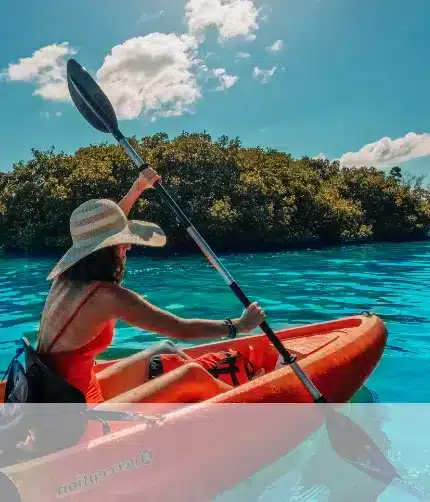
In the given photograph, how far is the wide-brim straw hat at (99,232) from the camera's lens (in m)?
2.66

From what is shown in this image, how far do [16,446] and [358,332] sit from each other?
2.97 metres

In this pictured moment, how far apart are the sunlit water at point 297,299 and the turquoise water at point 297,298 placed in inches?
0.4

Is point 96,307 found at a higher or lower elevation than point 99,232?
lower

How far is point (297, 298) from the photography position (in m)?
9.61

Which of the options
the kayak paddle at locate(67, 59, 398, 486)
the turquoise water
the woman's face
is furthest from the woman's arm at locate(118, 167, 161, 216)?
the turquoise water

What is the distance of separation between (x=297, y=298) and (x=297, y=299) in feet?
0.36

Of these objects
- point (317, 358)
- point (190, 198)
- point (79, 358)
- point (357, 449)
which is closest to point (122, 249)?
point (79, 358)

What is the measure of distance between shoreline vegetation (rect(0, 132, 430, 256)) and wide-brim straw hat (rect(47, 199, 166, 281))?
62.5 ft

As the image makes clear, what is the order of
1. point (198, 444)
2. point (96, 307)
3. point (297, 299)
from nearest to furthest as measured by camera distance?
point (96, 307)
point (198, 444)
point (297, 299)

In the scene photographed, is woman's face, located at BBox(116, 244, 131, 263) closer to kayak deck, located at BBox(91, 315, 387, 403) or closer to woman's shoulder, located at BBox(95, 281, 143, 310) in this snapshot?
woman's shoulder, located at BBox(95, 281, 143, 310)

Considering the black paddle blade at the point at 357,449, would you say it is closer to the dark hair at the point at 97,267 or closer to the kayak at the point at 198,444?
the kayak at the point at 198,444

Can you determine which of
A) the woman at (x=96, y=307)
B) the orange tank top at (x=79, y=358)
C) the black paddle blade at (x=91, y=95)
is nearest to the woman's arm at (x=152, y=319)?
the woman at (x=96, y=307)

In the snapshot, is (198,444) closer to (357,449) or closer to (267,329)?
(267,329)

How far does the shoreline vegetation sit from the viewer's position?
73.8 feet
